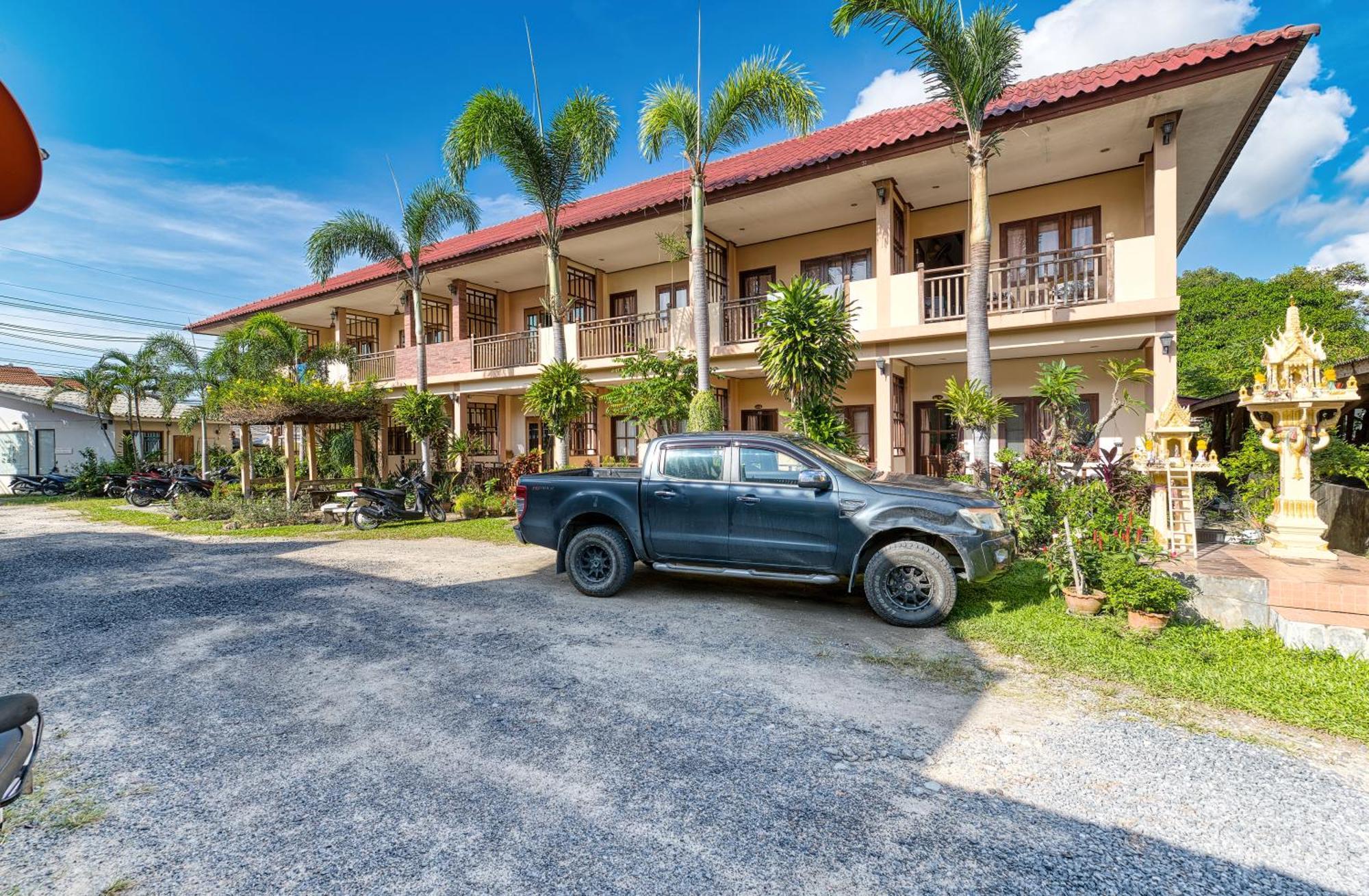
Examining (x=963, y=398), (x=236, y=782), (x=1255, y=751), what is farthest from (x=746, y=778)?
(x=963, y=398)

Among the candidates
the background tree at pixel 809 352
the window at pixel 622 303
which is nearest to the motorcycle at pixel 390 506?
the window at pixel 622 303

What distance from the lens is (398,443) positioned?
21656 millimetres

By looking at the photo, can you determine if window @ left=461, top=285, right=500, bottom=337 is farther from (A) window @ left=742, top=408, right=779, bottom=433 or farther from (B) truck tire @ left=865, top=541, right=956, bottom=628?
(B) truck tire @ left=865, top=541, right=956, bottom=628

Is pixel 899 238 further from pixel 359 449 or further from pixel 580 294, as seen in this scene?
pixel 359 449

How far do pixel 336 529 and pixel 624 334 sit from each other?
754cm

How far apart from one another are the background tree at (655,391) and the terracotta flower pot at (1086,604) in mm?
7253

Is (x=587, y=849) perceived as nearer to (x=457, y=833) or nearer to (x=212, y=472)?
(x=457, y=833)

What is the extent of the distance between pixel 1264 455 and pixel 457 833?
974 cm

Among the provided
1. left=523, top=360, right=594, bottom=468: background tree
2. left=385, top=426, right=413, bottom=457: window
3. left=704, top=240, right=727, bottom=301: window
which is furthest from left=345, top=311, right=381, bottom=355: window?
left=704, top=240, right=727, bottom=301: window

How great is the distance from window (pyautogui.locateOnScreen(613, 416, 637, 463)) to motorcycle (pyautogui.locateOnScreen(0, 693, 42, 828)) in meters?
15.3

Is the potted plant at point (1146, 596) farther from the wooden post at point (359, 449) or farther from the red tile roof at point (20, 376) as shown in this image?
the red tile roof at point (20, 376)

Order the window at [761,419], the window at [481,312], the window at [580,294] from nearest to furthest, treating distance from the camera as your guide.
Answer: the window at [761,419]
the window at [580,294]
the window at [481,312]

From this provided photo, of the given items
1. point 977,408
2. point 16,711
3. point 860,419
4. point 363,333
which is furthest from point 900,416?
point 363,333

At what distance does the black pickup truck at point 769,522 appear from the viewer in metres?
5.39
